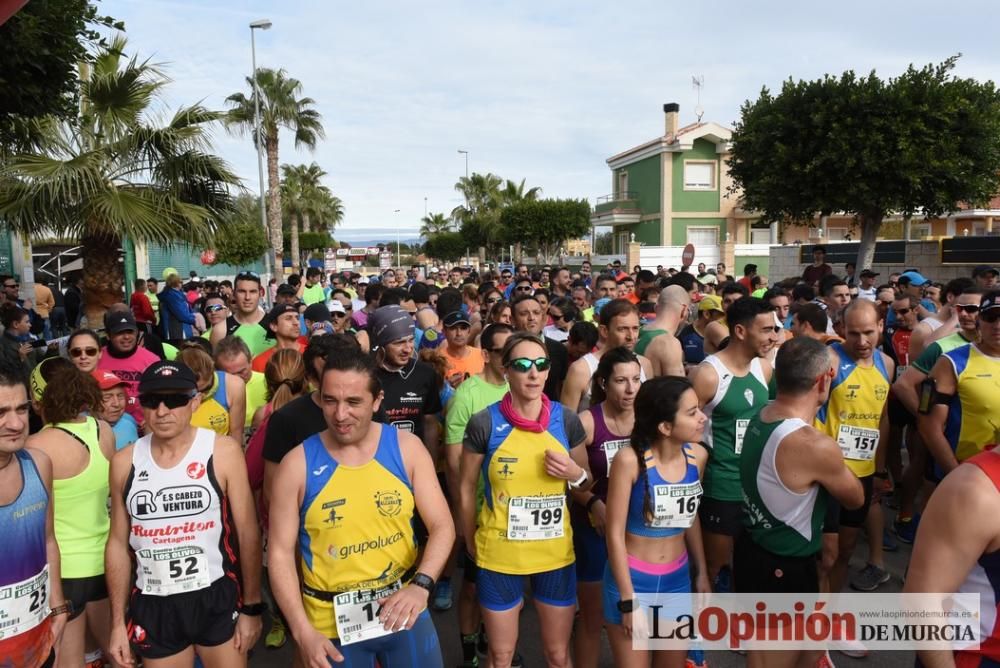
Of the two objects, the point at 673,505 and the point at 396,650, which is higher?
the point at 673,505

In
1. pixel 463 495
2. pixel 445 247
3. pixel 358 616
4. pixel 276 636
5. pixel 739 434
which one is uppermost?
pixel 445 247

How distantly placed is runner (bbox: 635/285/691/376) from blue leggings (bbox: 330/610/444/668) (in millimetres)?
2617

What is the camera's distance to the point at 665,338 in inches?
188

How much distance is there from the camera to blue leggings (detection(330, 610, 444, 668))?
2.54m

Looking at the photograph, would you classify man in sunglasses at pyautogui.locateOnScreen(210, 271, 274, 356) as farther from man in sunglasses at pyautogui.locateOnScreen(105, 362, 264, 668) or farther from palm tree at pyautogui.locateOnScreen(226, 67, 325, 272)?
palm tree at pyautogui.locateOnScreen(226, 67, 325, 272)

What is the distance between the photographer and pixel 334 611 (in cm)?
250

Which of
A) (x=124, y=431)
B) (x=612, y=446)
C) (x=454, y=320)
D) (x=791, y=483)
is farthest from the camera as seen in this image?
(x=454, y=320)

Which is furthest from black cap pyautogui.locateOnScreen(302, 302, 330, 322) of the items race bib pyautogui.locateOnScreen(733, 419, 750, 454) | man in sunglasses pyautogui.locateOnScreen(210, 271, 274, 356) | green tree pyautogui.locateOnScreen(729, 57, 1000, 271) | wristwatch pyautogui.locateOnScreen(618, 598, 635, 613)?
green tree pyautogui.locateOnScreen(729, 57, 1000, 271)

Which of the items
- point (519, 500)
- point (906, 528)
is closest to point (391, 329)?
point (519, 500)

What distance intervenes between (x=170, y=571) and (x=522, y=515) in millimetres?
1503

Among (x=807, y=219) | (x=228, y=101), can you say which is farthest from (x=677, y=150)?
(x=228, y=101)

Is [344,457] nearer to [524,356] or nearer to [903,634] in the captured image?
[524,356]

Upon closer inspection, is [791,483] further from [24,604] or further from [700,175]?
[700,175]

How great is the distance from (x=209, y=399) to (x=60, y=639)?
1.64 metres
